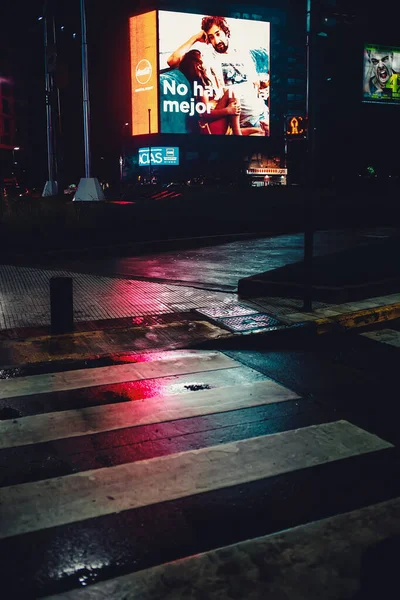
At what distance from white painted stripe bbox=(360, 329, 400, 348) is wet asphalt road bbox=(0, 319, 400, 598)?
1.18 meters

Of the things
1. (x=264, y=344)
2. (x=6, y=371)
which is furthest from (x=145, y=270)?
(x=6, y=371)

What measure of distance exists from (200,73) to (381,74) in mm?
21675

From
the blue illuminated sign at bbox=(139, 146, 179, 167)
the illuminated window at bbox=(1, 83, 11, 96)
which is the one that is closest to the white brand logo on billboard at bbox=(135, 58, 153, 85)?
the blue illuminated sign at bbox=(139, 146, 179, 167)

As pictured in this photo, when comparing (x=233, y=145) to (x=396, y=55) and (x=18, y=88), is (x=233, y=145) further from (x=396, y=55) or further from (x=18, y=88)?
(x=18, y=88)

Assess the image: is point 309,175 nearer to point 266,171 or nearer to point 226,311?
point 226,311

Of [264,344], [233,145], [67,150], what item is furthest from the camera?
[67,150]

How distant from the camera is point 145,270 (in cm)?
1454

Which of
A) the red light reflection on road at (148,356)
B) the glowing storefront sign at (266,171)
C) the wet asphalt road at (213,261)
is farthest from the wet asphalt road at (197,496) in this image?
the glowing storefront sign at (266,171)

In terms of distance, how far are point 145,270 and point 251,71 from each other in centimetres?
6742

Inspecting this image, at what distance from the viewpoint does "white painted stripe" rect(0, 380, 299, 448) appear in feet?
17.3

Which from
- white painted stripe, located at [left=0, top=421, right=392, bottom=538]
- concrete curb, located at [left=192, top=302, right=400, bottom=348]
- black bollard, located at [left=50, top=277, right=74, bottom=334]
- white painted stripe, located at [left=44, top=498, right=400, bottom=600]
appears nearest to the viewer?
white painted stripe, located at [left=44, top=498, right=400, bottom=600]

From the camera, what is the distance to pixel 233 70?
7456 centimetres

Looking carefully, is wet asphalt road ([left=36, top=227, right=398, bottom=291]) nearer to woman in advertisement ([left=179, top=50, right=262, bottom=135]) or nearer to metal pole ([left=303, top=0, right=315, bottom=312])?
metal pole ([left=303, top=0, right=315, bottom=312])

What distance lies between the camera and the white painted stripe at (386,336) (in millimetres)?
8391
